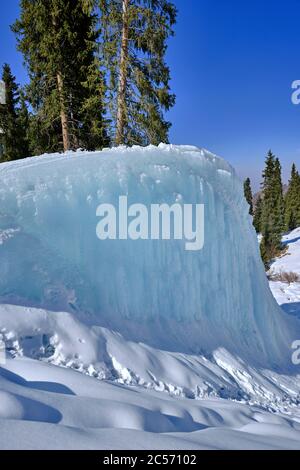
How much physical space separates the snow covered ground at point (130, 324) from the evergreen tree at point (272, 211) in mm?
27164

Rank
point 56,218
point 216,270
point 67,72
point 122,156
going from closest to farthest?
1. point 56,218
2. point 122,156
3. point 216,270
4. point 67,72

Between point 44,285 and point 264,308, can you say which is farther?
point 264,308

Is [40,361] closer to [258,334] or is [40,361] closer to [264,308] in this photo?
[258,334]

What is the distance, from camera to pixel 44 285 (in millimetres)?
3684

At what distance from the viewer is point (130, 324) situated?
4137 millimetres

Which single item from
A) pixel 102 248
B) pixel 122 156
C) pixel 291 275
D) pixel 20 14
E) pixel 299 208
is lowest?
pixel 291 275

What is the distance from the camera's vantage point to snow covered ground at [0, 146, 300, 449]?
7.00 feet

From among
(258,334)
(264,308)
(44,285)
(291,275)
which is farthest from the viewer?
(291,275)

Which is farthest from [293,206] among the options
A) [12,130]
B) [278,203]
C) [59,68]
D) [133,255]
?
[133,255]

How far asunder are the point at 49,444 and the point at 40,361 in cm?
140

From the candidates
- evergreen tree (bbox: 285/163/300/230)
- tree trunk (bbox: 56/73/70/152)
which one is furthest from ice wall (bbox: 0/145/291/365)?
evergreen tree (bbox: 285/163/300/230)

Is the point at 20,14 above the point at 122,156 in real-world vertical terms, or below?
above

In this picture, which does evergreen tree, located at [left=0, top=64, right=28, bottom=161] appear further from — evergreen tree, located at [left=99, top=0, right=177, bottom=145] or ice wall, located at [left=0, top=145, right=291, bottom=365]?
ice wall, located at [left=0, top=145, right=291, bottom=365]

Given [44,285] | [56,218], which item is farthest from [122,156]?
[44,285]
